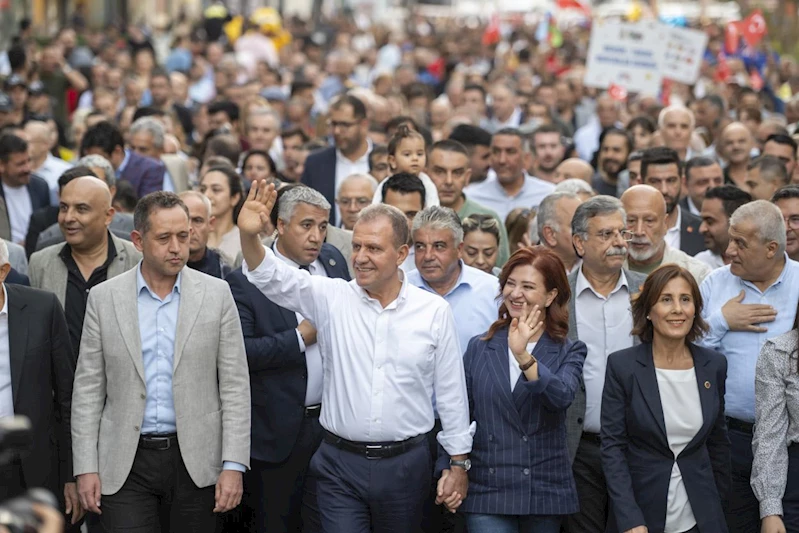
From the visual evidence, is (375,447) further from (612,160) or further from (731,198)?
(612,160)

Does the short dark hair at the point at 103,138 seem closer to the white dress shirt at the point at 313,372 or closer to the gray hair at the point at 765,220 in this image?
the white dress shirt at the point at 313,372

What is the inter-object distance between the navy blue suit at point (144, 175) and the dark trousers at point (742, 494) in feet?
19.7

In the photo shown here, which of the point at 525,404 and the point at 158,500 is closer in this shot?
the point at 525,404

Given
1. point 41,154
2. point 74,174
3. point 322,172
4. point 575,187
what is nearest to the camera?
point 74,174

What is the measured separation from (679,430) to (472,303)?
4.79 ft

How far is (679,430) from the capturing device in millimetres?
6852

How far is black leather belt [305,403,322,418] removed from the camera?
7.61 meters

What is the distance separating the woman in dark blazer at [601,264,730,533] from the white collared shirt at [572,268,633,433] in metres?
0.39

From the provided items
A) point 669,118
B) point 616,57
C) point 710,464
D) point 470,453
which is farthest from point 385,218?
point 616,57

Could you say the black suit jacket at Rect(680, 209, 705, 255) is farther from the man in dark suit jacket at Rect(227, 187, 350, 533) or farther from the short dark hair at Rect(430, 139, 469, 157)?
the man in dark suit jacket at Rect(227, 187, 350, 533)

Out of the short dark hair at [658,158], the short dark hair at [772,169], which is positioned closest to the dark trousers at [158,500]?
the short dark hair at [658,158]

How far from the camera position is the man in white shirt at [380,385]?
6754mm

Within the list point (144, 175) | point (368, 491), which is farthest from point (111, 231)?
point (368, 491)

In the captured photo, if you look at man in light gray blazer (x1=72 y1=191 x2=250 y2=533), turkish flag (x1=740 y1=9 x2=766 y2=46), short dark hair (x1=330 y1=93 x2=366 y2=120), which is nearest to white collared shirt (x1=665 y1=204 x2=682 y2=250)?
short dark hair (x1=330 y1=93 x2=366 y2=120)
